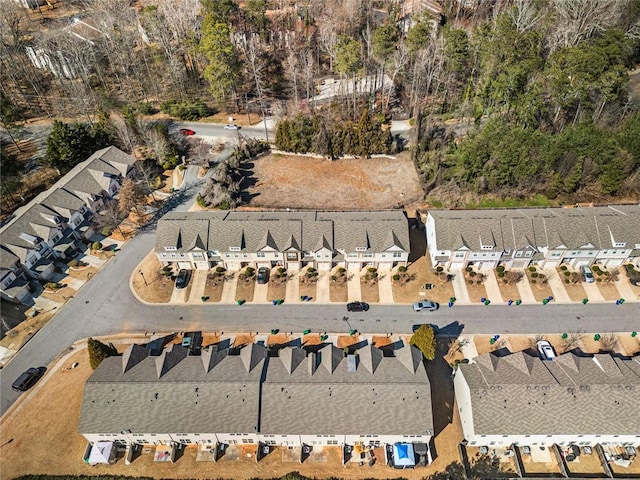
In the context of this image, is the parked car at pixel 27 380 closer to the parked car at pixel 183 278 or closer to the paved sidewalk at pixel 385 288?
the parked car at pixel 183 278

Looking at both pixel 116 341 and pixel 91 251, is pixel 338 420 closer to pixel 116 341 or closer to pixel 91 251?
pixel 116 341

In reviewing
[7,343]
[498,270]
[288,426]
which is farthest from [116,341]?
[498,270]

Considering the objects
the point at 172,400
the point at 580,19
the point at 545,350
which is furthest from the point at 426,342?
the point at 580,19

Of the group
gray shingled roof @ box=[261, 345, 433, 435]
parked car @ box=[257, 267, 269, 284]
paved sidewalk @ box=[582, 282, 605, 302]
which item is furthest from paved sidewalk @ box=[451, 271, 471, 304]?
parked car @ box=[257, 267, 269, 284]

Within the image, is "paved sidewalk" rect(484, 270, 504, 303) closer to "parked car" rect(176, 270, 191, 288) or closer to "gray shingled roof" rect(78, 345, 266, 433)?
"gray shingled roof" rect(78, 345, 266, 433)

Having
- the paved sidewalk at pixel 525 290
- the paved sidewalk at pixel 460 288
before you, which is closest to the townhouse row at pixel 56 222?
the paved sidewalk at pixel 460 288

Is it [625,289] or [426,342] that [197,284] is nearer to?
[426,342]
